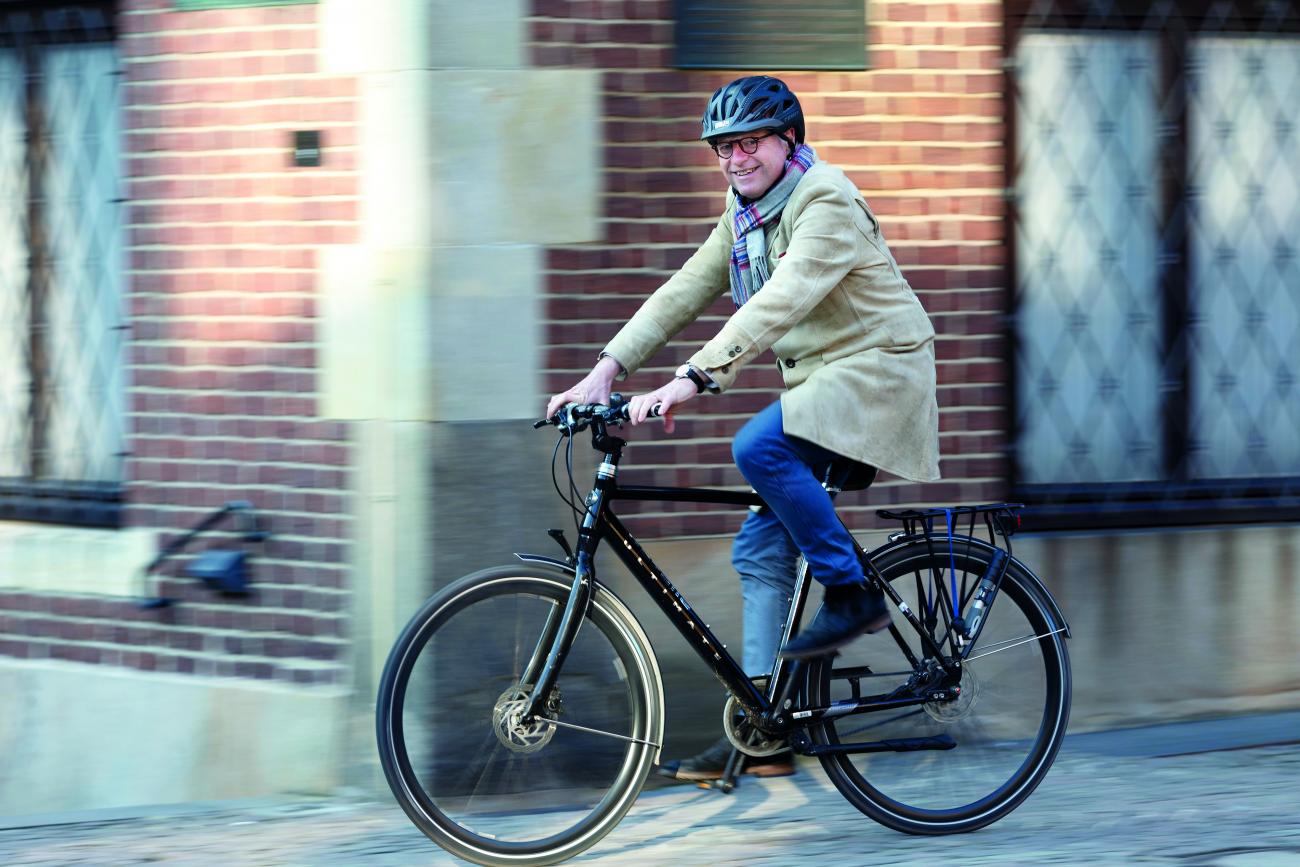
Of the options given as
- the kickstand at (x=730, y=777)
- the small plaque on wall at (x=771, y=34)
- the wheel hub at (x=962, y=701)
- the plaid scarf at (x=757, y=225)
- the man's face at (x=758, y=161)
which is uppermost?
the small plaque on wall at (x=771, y=34)

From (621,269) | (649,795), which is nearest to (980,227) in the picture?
(621,269)

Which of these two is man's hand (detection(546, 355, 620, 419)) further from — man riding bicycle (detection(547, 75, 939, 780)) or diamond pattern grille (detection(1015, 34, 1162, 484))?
diamond pattern grille (detection(1015, 34, 1162, 484))

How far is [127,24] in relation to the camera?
5664 millimetres

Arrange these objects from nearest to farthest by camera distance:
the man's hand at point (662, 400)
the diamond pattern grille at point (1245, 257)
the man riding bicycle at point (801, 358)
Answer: the man's hand at point (662, 400) → the man riding bicycle at point (801, 358) → the diamond pattern grille at point (1245, 257)

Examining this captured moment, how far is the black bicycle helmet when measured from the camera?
4188mm

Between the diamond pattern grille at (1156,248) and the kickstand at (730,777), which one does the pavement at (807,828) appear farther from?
the diamond pattern grille at (1156,248)

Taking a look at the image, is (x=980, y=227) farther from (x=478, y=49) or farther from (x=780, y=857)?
(x=780, y=857)

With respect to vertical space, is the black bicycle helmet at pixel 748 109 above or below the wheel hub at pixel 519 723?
above

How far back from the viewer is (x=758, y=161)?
169 inches

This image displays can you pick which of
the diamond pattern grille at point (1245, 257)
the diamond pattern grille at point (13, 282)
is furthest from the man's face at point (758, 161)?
the diamond pattern grille at point (13, 282)

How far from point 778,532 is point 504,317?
1.21 metres

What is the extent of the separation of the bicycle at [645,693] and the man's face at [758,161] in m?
0.72

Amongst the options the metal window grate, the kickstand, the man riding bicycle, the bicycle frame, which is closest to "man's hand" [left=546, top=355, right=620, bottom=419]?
the man riding bicycle

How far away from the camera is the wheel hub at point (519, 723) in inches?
165
